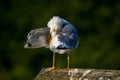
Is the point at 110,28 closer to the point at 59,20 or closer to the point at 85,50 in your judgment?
the point at 85,50

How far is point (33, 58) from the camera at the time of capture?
15.3 metres

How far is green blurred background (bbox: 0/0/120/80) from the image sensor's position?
593 inches

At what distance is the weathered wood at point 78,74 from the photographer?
540 centimetres

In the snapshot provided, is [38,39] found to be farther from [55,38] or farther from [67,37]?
[67,37]

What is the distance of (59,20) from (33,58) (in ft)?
25.3

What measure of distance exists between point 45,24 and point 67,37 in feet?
26.1

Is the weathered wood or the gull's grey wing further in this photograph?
the gull's grey wing

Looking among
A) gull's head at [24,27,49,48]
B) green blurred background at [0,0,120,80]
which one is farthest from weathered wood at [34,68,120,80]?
green blurred background at [0,0,120,80]

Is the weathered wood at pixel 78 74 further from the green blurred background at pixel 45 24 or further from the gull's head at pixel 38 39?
the green blurred background at pixel 45 24

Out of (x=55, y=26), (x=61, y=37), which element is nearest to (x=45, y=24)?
(x=55, y=26)

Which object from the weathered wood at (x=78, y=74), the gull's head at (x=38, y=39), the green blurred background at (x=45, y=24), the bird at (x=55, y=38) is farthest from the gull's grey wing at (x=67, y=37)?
the green blurred background at (x=45, y=24)

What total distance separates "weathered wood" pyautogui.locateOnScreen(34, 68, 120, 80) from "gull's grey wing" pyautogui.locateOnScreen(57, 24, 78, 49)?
1.48 meters

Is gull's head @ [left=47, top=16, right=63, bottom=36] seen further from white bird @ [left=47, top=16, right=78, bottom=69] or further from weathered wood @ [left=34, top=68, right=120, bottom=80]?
weathered wood @ [left=34, top=68, right=120, bottom=80]

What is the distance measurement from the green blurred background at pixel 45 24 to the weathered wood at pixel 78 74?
8.75 meters
